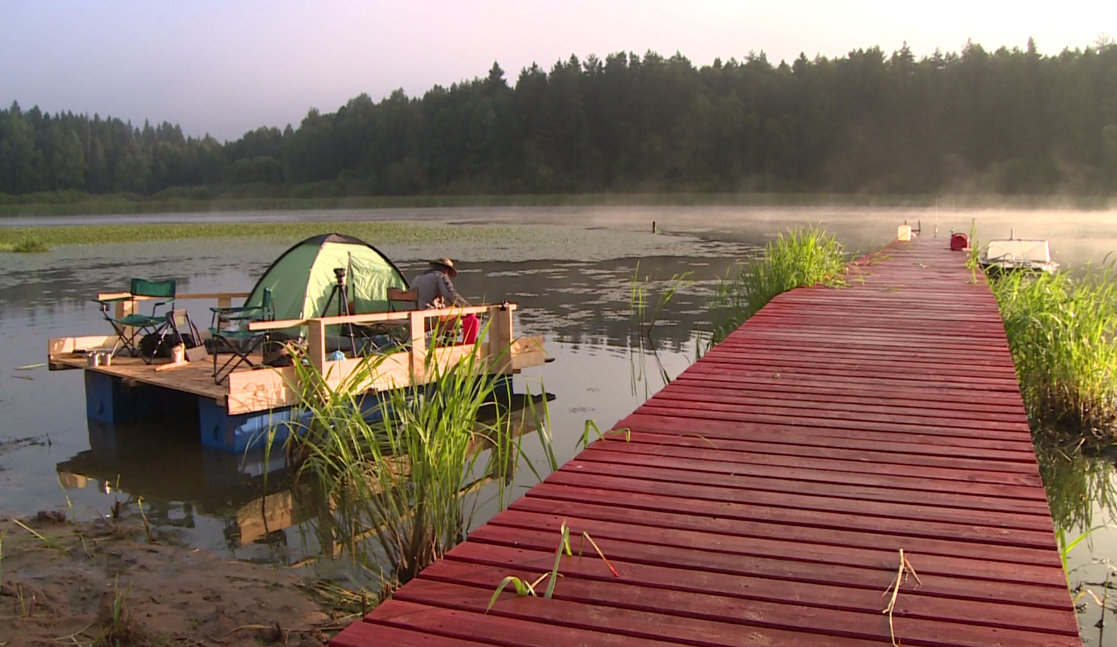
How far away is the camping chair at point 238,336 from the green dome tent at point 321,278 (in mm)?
157

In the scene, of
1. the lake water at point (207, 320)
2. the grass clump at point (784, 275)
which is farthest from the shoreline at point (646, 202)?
the grass clump at point (784, 275)

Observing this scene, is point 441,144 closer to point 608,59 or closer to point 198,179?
point 608,59

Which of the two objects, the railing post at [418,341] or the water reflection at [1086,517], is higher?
the railing post at [418,341]

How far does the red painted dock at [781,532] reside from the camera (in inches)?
103

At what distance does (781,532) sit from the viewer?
131 inches

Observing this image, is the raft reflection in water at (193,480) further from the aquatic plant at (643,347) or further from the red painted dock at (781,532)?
the aquatic plant at (643,347)

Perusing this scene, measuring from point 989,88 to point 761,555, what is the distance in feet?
281

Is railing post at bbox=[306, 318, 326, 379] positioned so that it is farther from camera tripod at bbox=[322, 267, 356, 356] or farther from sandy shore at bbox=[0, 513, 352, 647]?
sandy shore at bbox=[0, 513, 352, 647]

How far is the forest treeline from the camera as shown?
7381 cm

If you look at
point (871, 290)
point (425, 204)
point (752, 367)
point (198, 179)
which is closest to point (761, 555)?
point (752, 367)

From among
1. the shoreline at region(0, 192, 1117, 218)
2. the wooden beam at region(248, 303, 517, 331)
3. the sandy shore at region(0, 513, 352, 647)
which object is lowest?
the sandy shore at region(0, 513, 352, 647)

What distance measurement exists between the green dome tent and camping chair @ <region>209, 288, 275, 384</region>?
6.2 inches

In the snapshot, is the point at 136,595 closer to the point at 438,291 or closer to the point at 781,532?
the point at 781,532

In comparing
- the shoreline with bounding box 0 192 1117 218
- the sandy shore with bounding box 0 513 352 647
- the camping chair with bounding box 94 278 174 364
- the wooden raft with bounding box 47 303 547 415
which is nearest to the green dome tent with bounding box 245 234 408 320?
the wooden raft with bounding box 47 303 547 415
